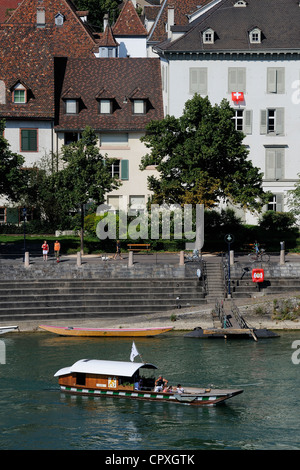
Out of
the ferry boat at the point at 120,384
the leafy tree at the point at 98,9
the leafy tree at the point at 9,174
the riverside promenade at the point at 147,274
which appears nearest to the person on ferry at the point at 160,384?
the ferry boat at the point at 120,384

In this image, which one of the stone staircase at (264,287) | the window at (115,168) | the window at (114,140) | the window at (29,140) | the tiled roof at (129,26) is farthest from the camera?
the tiled roof at (129,26)

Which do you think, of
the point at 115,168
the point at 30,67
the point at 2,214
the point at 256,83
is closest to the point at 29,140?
the point at 2,214

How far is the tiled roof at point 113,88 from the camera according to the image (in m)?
90.0

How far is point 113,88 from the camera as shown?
9256 cm

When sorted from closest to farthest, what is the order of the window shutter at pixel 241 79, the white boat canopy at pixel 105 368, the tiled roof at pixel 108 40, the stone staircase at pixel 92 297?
the white boat canopy at pixel 105 368
the stone staircase at pixel 92 297
the window shutter at pixel 241 79
the tiled roof at pixel 108 40

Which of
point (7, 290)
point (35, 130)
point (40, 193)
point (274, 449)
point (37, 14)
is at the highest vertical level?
point (37, 14)

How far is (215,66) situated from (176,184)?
48.5 ft

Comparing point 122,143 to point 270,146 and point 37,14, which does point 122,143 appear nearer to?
point 270,146

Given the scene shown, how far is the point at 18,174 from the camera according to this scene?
7312cm

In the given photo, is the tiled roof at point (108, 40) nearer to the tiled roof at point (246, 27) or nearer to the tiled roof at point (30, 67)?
the tiled roof at point (30, 67)

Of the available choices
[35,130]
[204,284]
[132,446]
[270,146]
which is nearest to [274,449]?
[132,446]

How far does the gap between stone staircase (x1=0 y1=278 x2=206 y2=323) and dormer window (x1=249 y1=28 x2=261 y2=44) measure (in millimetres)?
25180

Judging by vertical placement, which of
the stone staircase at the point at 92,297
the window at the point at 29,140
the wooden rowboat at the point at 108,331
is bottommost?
the wooden rowboat at the point at 108,331

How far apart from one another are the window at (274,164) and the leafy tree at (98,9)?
66.0 metres
